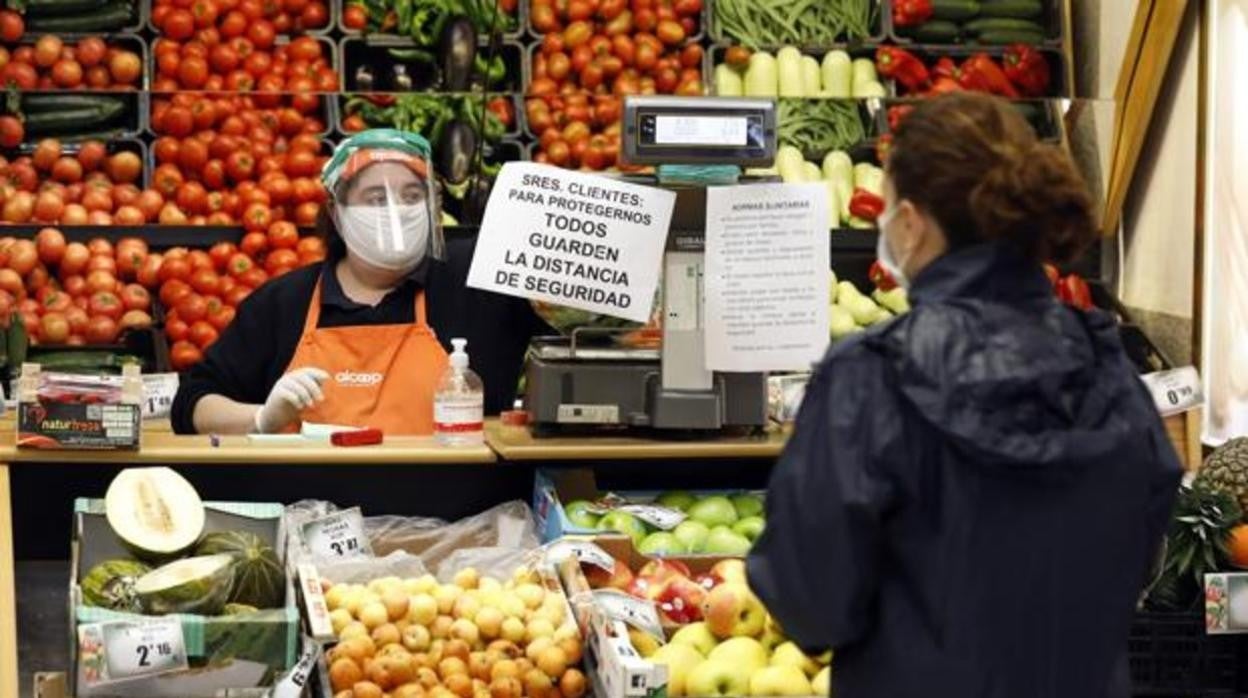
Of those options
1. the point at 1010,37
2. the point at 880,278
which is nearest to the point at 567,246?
the point at 880,278

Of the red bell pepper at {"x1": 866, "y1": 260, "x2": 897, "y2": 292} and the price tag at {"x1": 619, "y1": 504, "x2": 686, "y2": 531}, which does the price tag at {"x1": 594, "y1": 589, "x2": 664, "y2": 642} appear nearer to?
the price tag at {"x1": 619, "y1": 504, "x2": 686, "y2": 531}

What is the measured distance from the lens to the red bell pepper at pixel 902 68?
8125 millimetres

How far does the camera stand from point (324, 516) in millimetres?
4273

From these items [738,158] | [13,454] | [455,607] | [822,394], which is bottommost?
[455,607]

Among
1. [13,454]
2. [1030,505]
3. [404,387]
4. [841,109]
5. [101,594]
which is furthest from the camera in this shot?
[841,109]

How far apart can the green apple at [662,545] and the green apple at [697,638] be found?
397 mm

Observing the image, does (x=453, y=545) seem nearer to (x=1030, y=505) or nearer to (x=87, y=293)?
(x=1030, y=505)

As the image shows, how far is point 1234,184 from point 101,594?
452 cm

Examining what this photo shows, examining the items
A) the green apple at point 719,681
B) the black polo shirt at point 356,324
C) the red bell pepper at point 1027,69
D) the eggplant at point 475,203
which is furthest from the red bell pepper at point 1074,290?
the green apple at point 719,681

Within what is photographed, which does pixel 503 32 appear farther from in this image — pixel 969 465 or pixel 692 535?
pixel 969 465

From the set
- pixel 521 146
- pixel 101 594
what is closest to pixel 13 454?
pixel 101 594

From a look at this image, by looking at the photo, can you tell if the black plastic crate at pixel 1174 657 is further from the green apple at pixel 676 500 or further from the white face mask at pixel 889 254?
the white face mask at pixel 889 254

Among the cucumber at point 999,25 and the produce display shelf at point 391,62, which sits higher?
the cucumber at point 999,25

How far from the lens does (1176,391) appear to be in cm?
501
